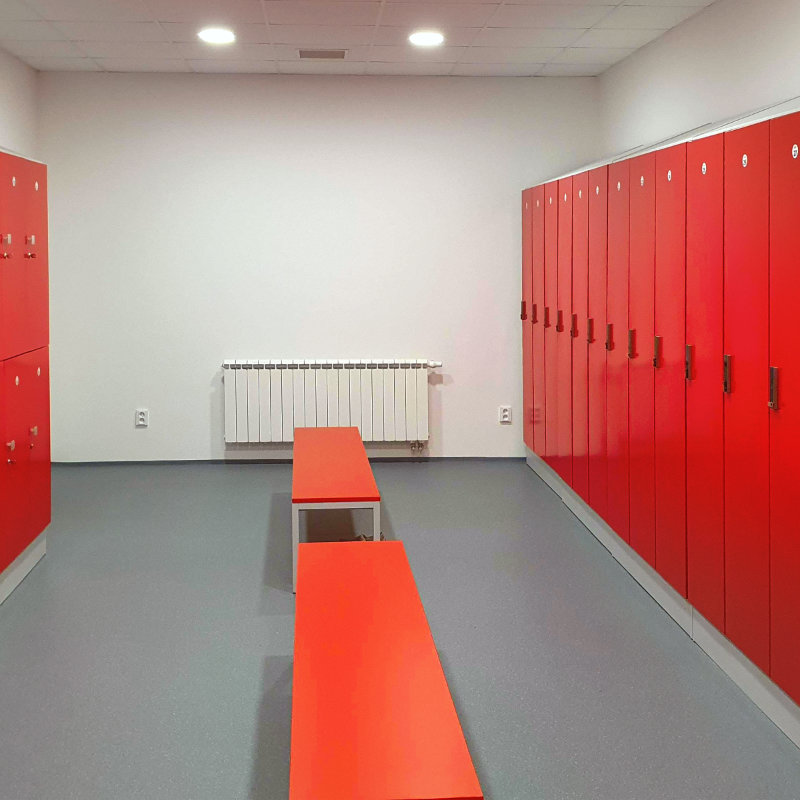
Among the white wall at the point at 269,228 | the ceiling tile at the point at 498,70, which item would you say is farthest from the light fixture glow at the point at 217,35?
the ceiling tile at the point at 498,70

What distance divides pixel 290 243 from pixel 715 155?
4.47 metres

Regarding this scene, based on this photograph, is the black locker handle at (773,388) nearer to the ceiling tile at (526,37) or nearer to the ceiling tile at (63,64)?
the ceiling tile at (526,37)

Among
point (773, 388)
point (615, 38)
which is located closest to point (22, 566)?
point (773, 388)

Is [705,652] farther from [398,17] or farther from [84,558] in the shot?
[398,17]

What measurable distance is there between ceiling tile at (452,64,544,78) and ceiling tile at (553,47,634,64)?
11.6 inches

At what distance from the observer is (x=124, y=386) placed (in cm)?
777

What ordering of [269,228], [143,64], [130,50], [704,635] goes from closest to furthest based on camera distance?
[704,635] < [130,50] < [143,64] < [269,228]

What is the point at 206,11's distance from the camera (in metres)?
5.61

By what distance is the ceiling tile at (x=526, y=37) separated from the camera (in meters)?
6.12

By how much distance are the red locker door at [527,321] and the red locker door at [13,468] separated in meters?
3.77

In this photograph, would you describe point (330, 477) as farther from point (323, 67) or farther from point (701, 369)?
point (323, 67)

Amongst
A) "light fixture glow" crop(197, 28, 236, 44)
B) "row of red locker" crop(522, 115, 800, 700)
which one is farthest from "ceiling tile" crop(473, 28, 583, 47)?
"light fixture glow" crop(197, 28, 236, 44)

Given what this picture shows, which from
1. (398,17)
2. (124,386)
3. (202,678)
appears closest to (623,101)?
(398,17)

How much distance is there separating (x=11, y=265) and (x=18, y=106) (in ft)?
9.36
